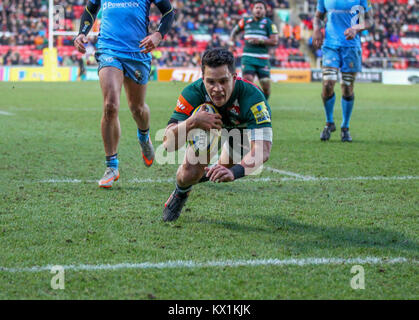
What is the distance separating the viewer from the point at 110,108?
5.53 m

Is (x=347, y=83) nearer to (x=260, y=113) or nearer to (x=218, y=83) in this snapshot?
(x=260, y=113)

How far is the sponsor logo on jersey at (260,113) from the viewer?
12.7 ft

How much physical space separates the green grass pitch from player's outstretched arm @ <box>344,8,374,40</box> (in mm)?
1500

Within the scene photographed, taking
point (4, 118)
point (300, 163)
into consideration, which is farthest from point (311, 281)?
point (4, 118)

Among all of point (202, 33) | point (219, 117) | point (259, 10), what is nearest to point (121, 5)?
point (219, 117)

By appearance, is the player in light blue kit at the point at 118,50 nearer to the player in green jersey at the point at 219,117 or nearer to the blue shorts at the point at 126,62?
the blue shorts at the point at 126,62

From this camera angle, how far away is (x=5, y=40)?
3422cm

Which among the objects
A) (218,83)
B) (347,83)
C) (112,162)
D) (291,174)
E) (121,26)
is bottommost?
(291,174)

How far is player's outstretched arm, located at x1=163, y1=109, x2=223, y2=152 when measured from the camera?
3.54 metres

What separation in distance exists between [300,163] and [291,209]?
2336mm

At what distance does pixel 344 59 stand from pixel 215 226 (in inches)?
216

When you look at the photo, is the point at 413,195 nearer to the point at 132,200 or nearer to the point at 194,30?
the point at 132,200

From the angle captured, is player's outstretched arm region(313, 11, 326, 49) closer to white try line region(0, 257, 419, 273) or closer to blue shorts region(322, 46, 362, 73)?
blue shorts region(322, 46, 362, 73)

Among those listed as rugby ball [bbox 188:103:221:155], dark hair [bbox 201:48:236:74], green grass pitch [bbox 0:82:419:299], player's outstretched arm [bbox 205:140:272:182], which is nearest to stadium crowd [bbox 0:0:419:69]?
green grass pitch [bbox 0:82:419:299]
